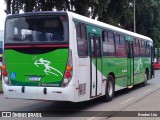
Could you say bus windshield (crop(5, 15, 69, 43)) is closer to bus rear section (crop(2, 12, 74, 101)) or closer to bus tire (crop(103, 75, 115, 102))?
bus rear section (crop(2, 12, 74, 101))

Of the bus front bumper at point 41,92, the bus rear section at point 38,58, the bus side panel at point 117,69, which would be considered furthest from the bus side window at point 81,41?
the bus side panel at point 117,69

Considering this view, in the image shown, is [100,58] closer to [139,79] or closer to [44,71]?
[44,71]

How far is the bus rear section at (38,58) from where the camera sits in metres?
10.6

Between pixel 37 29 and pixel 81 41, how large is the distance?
1.40 m

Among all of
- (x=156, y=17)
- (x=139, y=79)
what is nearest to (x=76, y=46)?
(x=139, y=79)

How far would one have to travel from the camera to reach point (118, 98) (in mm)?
15211

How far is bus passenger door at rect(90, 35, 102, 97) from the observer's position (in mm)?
12148

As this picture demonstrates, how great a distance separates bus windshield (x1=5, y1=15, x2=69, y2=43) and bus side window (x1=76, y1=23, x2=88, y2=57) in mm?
555

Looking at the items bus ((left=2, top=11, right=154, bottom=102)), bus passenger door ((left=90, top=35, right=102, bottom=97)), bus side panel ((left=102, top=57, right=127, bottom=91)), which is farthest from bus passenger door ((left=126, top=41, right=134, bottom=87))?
bus ((left=2, top=11, right=154, bottom=102))

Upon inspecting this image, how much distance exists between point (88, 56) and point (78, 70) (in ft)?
3.44

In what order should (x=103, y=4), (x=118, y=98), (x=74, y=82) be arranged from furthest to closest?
1. (x=103, y=4)
2. (x=118, y=98)
3. (x=74, y=82)

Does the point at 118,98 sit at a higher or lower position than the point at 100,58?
lower

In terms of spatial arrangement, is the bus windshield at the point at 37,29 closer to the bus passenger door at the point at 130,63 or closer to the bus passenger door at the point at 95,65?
the bus passenger door at the point at 95,65

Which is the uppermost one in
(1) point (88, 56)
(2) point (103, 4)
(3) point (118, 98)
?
(2) point (103, 4)
